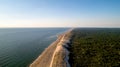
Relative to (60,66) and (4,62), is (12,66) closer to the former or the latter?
(4,62)

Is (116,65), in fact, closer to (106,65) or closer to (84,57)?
(106,65)

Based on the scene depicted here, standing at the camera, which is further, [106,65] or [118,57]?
[118,57]

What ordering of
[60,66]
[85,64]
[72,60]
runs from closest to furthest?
[60,66] → [85,64] → [72,60]

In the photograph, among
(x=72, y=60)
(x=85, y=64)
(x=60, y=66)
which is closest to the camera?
(x=60, y=66)

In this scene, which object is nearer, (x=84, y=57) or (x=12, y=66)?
(x=12, y=66)

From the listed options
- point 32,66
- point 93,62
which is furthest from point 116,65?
point 32,66

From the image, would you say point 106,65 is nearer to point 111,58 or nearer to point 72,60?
point 111,58

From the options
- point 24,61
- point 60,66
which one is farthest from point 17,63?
point 60,66
